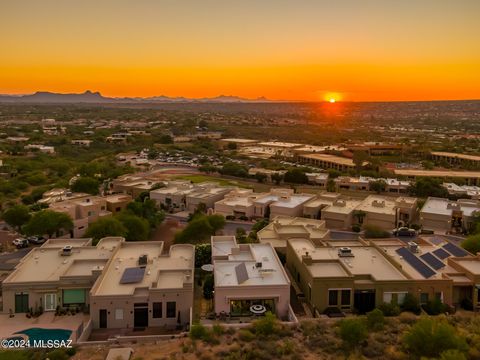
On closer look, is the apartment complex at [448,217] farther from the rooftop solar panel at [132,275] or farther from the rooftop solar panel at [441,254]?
the rooftop solar panel at [132,275]

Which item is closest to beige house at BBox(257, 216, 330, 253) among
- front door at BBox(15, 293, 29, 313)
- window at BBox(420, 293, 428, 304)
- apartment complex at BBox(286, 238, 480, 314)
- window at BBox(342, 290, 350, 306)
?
apartment complex at BBox(286, 238, 480, 314)

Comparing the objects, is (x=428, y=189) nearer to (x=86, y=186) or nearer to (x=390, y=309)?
(x=390, y=309)

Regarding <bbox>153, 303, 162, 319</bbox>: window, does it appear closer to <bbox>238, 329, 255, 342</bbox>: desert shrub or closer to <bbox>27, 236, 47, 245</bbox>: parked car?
<bbox>238, 329, 255, 342</bbox>: desert shrub

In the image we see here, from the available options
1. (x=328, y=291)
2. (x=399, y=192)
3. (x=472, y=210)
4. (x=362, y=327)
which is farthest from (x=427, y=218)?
(x=362, y=327)

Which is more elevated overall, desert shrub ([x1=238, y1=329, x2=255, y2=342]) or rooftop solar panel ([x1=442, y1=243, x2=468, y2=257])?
rooftop solar panel ([x1=442, y1=243, x2=468, y2=257])

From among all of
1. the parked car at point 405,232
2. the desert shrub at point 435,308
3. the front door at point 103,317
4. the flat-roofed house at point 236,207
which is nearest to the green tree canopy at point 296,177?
the flat-roofed house at point 236,207
